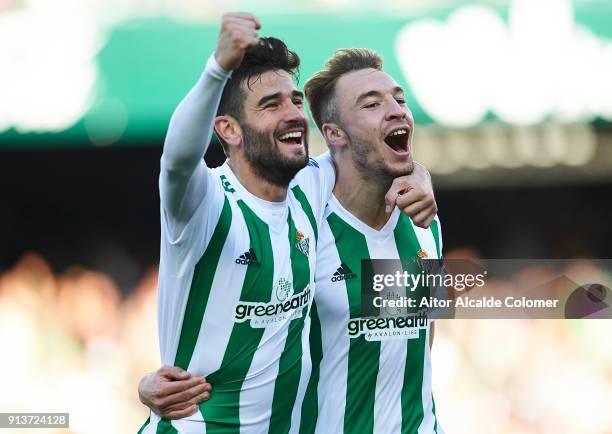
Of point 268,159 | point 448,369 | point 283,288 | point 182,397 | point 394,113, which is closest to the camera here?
point 182,397

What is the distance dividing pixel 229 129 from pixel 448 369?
511cm

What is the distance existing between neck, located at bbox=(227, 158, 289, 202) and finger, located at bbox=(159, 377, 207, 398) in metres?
0.73

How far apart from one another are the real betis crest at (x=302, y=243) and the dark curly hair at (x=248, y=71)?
0.43m

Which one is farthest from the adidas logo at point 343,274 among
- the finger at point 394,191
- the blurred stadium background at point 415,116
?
the blurred stadium background at point 415,116

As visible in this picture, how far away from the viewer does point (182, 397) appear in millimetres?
3432

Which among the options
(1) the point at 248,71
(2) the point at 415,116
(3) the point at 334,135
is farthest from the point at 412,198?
(2) the point at 415,116

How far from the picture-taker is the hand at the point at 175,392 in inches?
135

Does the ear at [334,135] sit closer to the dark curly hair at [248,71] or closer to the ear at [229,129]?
the dark curly hair at [248,71]

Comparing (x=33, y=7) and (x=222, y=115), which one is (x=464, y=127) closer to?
(x=33, y=7)

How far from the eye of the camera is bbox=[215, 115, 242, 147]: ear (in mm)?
3746

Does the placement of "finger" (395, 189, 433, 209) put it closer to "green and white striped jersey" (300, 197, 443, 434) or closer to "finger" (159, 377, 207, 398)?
"green and white striped jersey" (300, 197, 443, 434)

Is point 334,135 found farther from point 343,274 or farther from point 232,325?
point 232,325

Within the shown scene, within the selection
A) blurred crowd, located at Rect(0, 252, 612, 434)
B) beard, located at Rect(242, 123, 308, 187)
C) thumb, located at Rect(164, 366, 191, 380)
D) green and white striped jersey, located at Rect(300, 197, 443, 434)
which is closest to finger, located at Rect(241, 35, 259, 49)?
beard, located at Rect(242, 123, 308, 187)

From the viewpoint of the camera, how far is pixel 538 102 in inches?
317
